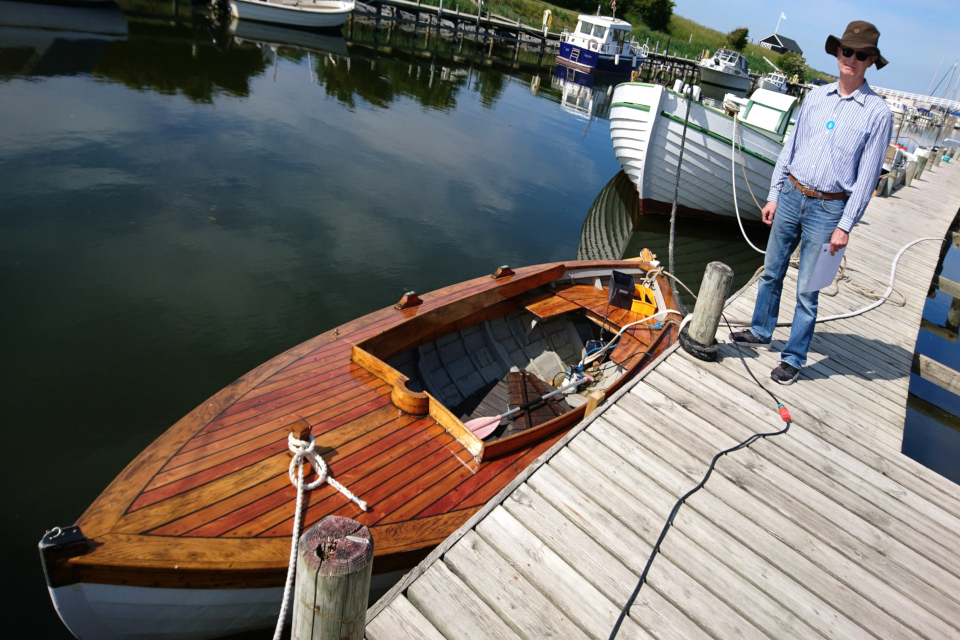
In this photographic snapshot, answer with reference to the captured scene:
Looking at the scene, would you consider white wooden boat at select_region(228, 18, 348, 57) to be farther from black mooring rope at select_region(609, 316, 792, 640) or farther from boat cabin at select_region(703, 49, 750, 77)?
black mooring rope at select_region(609, 316, 792, 640)

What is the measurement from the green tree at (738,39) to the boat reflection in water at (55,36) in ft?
192

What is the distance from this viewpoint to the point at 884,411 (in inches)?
171

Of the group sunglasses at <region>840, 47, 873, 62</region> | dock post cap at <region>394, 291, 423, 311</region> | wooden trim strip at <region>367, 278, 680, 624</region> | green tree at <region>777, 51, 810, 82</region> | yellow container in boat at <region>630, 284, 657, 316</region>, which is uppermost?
green tree at <region>777, 51, 810, 82</region>

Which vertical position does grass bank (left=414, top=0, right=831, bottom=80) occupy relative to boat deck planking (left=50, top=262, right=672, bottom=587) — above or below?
above

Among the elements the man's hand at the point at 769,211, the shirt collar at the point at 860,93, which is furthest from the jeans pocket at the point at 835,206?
the shirt collar at the point at 860,93

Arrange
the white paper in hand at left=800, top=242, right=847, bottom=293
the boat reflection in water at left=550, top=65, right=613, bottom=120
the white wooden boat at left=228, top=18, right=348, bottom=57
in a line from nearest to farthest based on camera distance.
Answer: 1. the white paper in hand at left=800, top=242, right=847, bottom=293
2. the boat reflection in water at left=550, top=65, right=613, bottom=120
3. the white wooden boat at left=228, top=18, right=348, bottom=57

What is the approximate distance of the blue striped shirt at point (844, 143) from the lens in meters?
3.60

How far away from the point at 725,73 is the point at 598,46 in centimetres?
911

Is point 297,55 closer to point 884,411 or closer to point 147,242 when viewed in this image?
point 147,242

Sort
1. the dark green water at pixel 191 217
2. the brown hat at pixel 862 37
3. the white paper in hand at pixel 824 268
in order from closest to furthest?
the brown hat at pixel 862 37
the white paper in hand at pixel 824 268
the dark green water at pixel 191 217

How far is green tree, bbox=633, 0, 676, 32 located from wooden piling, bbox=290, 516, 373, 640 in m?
63.0

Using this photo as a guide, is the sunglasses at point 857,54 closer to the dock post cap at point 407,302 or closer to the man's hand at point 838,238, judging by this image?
the man's hand at point 838,238

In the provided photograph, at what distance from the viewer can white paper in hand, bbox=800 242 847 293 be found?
3893 millimetres

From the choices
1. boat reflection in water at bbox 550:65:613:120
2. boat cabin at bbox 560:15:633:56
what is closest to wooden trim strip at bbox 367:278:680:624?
boat reflection in water at bbox 550:65:613:120
